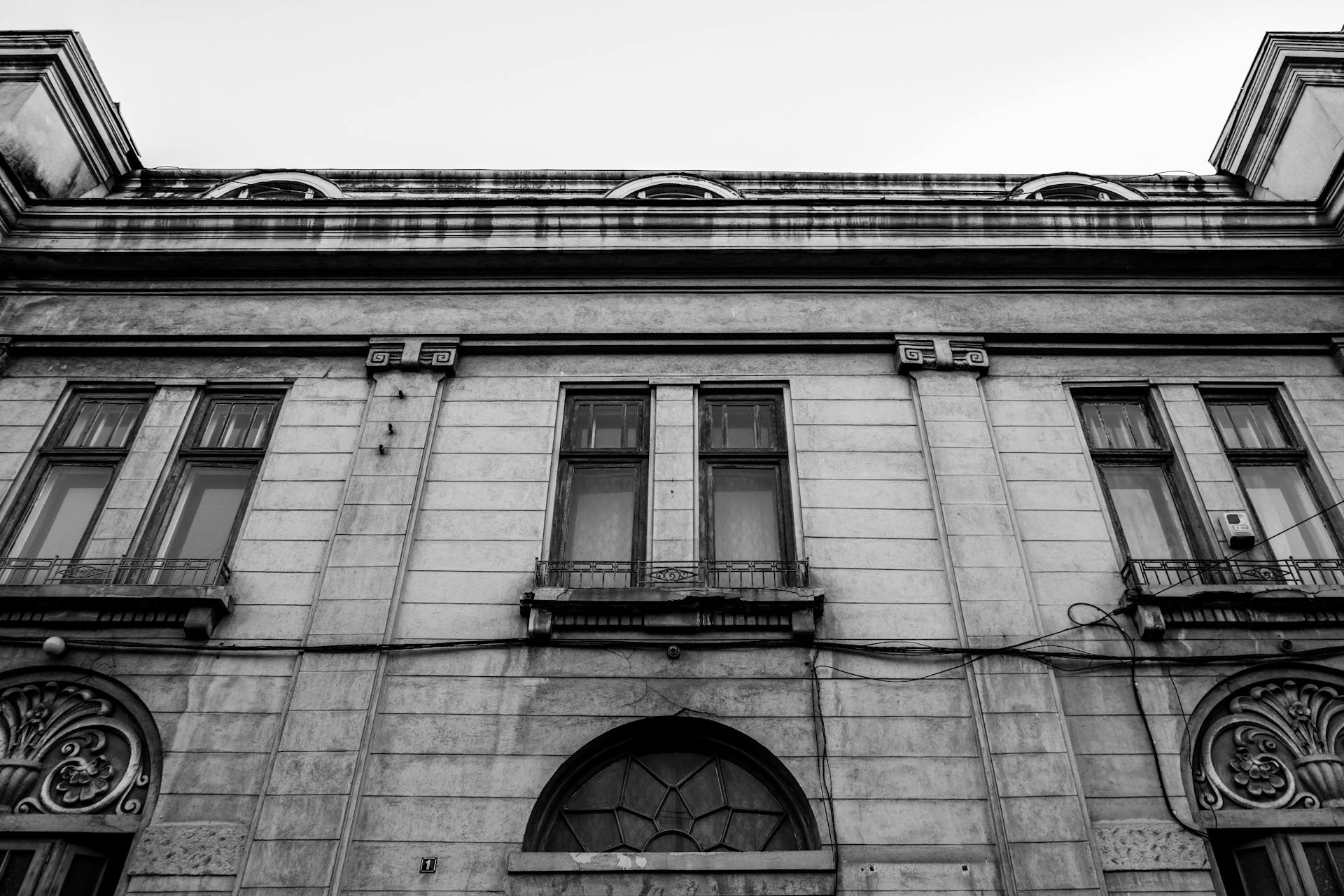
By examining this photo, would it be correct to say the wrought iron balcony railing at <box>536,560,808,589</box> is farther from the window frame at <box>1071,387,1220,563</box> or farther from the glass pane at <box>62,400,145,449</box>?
the glass pane at <box>62,400,145,449</box>

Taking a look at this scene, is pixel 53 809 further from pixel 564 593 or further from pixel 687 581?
pixel 687 581

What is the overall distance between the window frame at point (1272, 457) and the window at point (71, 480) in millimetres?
11877

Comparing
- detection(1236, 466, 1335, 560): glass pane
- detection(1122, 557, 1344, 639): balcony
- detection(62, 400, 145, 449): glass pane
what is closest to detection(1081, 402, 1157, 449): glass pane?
detection(1236, 466, 1335, 560): glass pane

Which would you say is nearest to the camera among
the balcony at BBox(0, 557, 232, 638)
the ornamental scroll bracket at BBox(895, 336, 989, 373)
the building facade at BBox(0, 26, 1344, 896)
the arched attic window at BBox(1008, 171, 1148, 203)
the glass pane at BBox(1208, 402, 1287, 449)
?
the building facade at BBox(0, 26, 1344, 896)

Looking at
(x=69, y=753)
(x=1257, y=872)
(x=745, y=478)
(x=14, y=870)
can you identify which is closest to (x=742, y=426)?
(x=745, y=478)

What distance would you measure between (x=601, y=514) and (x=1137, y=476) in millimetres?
5774

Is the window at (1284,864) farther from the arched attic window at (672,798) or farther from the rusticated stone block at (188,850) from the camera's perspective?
the rusticated stone block at (188,850)

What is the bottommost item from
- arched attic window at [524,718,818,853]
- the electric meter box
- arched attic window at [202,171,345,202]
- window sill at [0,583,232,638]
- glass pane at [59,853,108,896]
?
glass pane at [59,853,108,896]

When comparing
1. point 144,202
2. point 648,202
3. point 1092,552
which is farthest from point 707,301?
point 144,202

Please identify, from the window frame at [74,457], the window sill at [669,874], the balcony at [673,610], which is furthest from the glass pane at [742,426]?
the window frame at [74,457]

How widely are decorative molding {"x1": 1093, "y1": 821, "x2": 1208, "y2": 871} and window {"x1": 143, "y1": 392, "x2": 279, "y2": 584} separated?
853cm

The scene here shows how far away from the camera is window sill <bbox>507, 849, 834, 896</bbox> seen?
732cm

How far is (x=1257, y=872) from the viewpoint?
753cm

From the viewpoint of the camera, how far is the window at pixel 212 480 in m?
9.33
